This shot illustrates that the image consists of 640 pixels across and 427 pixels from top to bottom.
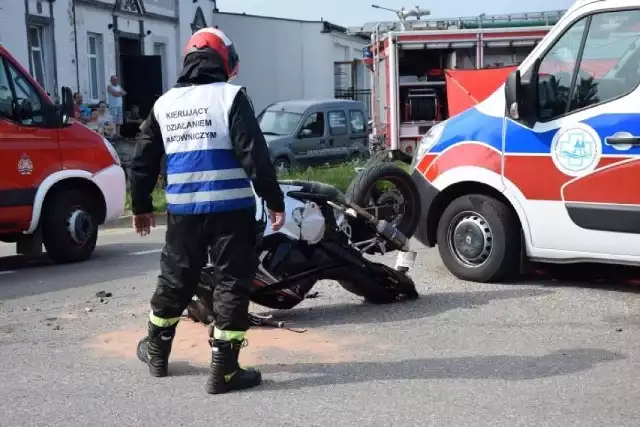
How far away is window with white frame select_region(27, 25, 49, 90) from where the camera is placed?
1984 centimetres

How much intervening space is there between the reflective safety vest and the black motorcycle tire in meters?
2.42

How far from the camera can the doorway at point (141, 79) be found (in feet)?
78.0

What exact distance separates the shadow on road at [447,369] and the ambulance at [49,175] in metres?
4.86

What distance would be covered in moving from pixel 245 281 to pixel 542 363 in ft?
5.77

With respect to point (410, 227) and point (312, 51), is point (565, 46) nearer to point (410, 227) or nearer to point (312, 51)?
point (410, 227)

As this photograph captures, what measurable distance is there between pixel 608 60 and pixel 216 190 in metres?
3.40

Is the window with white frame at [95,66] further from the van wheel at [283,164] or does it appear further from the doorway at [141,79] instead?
the van wheel at [283,164]

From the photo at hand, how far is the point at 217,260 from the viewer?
4891 mm

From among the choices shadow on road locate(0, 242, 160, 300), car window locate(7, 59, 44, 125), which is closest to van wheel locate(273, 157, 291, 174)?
shadow on road locate(0, 242, 160, 300)

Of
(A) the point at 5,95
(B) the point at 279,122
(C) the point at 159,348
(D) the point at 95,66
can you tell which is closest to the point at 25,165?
(A) the point at 5,95

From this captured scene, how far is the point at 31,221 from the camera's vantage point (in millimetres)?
9383

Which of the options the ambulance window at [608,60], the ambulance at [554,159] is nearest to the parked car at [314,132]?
the ambulance at [554,159]

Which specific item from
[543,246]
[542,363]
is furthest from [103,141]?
[542,363]

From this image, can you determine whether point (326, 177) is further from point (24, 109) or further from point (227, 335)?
point (227, 335)
